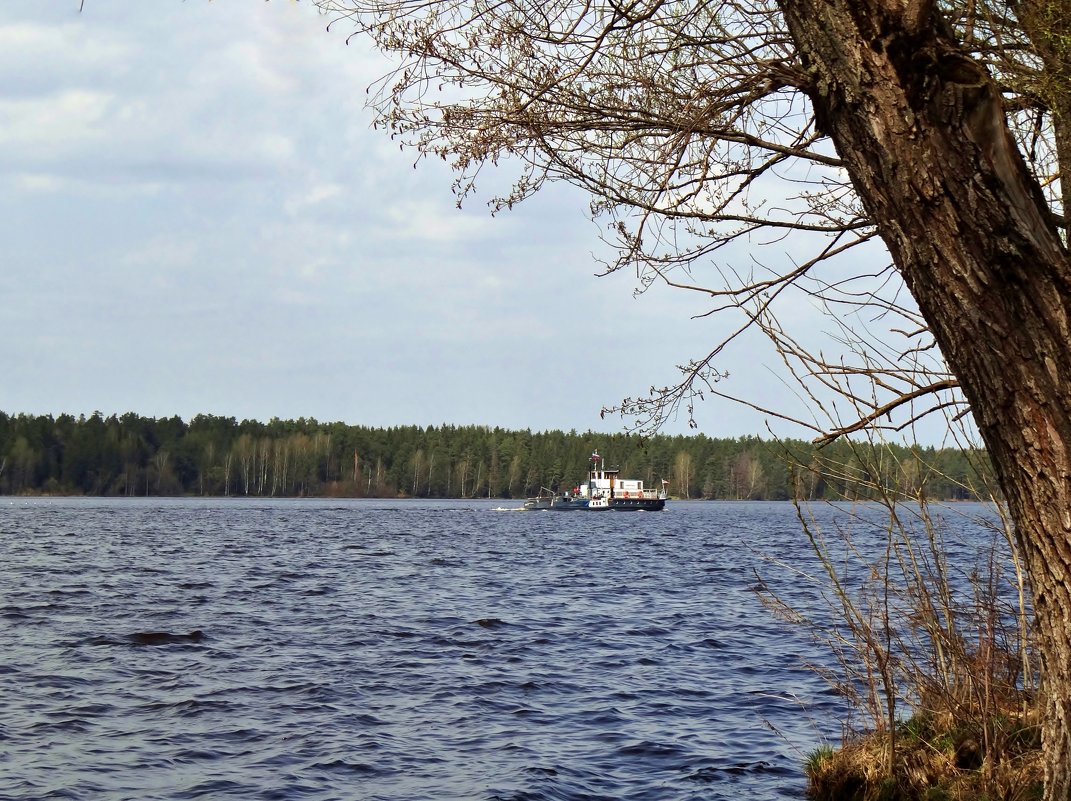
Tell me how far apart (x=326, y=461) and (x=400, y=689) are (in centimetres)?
14425

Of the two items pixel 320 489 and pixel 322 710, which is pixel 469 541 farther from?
pixel 320 489

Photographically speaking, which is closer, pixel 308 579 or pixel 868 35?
pixel 868 35

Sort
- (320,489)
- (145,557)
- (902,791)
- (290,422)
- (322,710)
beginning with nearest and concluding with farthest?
(902,791) < (322,710) < (145,557) < (320,489) < (290,422)

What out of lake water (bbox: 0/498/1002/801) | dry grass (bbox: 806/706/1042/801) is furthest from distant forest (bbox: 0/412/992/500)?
dry grass (bbox: 806/706/1042/801)

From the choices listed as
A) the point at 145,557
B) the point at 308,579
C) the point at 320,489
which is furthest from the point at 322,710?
the point at 320,489

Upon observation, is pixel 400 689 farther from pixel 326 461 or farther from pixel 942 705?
pixel 326 461

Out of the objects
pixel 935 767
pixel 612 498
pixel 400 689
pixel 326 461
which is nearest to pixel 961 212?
pixel 935 767

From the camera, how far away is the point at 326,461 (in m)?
154

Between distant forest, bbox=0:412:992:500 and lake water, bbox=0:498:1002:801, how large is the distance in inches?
4329

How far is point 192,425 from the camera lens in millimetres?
158500

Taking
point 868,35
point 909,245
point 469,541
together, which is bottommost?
point 469,541

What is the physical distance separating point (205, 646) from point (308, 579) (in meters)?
11.3

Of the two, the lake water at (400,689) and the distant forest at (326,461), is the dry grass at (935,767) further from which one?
the distant forest at (326,461)

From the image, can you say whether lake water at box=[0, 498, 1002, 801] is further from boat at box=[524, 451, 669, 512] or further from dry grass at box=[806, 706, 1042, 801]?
boat at box=[524, 451, 669, 512]
